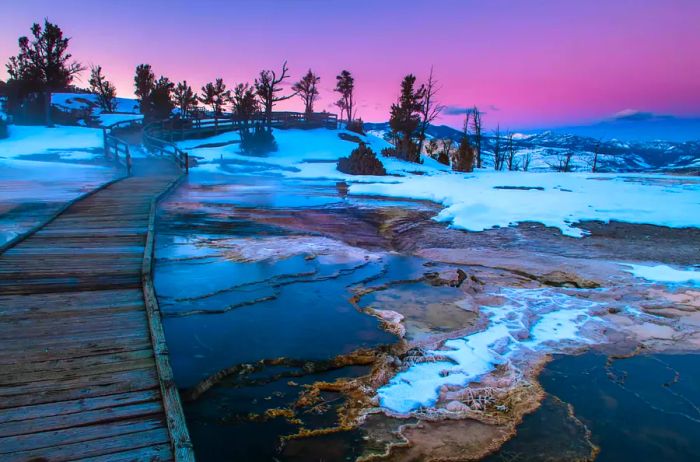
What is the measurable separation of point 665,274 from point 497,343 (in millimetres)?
4511

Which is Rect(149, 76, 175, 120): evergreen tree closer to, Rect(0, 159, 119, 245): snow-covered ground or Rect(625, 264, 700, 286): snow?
Rect(0, 159, 119, 245): snow-covered ground

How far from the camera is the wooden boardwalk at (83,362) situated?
102 inches

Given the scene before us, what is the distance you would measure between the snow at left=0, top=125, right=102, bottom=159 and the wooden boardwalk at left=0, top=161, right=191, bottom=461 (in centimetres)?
2684

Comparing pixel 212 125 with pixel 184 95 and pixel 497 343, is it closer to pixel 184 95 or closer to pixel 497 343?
pixel 184 95

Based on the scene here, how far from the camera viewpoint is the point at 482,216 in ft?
42.7

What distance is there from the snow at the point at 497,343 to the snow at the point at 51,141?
30.2 meters

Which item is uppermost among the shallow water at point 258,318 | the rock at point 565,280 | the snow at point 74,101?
the snow at point 74,101

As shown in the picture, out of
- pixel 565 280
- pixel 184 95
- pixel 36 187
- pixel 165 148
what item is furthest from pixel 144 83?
pixel 565 280

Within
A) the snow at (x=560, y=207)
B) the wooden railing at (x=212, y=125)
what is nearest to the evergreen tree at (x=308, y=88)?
the wooden railing at (x=212, y=125)

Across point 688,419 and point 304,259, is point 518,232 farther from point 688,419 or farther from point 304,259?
point 688,419

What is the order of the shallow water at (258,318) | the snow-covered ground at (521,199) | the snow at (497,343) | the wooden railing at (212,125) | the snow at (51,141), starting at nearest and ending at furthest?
1. the shallow water at (258,318)
2. the snow at (497,343)
3. the snow-covered ground at (521,199)
4. the snow at (51,141)
5. the wooden railing at (212,125)

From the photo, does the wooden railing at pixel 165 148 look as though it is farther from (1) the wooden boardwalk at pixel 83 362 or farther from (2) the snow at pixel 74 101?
(1) the wooden boardwalk at pixel 83 362

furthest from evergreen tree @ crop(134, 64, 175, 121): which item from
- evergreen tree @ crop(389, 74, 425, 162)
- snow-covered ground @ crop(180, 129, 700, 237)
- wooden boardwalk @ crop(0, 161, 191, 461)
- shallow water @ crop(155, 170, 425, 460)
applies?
wooden boardwalk @ crop(0, 161, 191, 461)

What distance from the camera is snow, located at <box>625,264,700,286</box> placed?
7.30m
